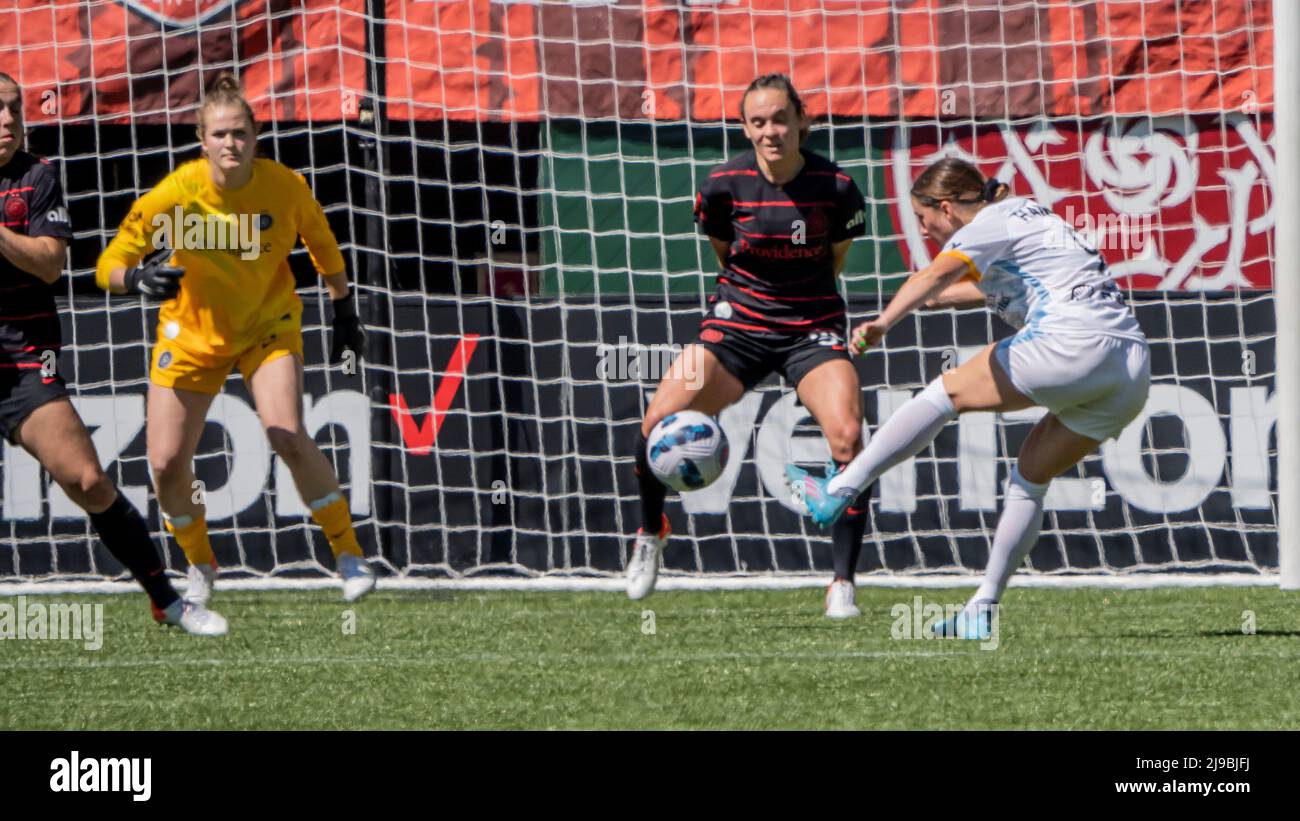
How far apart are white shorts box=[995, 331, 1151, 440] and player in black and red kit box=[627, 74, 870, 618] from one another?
3.65 feet

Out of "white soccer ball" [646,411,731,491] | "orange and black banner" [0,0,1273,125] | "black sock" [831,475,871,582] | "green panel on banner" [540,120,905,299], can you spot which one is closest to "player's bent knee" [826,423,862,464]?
"black sock" [831,475,871,582]

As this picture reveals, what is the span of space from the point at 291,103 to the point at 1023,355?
4.59m

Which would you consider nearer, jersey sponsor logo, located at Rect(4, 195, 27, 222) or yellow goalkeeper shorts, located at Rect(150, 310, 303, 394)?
jersey sponsor logo, located at Rect(4, 195, 27, 222)

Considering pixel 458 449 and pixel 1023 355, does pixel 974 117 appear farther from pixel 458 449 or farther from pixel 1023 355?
pixel 1023 355

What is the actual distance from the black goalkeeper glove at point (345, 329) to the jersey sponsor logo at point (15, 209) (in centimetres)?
142

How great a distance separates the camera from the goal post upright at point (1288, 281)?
7688 millimetres

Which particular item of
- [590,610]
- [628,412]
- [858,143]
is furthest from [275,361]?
[858,143]

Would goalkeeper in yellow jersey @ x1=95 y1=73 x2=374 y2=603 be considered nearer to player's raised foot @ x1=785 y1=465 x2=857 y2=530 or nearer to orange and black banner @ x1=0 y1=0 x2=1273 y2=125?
player's raised foot @ x1=785 y1=465 x2=857 y2=530

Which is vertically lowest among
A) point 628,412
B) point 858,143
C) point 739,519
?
point 739,519

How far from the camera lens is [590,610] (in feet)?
23.7

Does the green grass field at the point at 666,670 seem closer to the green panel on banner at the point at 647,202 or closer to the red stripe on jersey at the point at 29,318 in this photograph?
the red stripe on jersey at the point at 29,318

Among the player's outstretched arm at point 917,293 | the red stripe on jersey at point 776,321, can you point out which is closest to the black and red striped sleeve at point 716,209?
the red stripe on jersey at point 776,321

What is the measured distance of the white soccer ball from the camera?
251 inches

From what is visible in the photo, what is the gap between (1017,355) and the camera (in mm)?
5598
